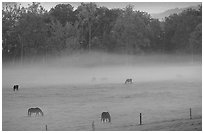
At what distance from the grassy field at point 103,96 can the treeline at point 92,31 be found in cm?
17

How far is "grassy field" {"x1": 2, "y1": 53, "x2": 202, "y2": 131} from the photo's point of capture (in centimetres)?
571

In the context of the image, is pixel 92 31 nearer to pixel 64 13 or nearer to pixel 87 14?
pixel 87 14

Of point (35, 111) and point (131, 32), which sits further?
point (131, 32)

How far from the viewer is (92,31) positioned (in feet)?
19.5

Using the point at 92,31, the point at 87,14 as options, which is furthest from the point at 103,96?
the point at 87,14

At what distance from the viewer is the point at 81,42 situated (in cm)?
593

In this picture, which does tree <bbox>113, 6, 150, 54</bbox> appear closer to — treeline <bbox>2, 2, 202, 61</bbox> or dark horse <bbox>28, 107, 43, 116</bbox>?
treeline <bbox>2, 2, 202, 61</bbox>

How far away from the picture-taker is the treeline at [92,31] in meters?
5.85

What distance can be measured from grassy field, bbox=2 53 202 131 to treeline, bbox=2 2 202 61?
0.17 m

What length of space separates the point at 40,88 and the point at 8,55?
1.36 feet

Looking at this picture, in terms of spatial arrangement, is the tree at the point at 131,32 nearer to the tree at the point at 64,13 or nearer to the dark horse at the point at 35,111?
the tree at the point at 64,13

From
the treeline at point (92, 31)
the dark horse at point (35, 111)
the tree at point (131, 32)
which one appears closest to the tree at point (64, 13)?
the treeline at point (92, 31)

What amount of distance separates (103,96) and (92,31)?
0.61 meters

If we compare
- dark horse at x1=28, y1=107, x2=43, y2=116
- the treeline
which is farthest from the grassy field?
the treeline
